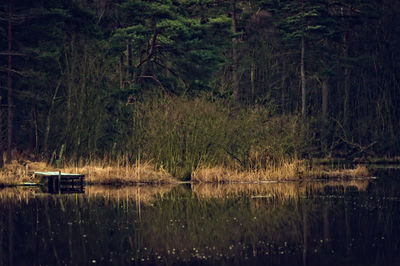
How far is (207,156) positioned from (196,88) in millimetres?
11353

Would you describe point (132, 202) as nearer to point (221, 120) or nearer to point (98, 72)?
point (221, 120)

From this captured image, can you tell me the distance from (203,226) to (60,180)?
10.8 metres

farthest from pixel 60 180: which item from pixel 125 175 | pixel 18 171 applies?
pixel 125 175

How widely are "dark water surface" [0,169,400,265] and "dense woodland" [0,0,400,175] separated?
390 cm

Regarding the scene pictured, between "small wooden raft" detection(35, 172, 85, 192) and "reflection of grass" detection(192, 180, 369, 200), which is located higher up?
"small wooden raft" detection(35, 172, 85, 192)

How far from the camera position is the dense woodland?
2794cm

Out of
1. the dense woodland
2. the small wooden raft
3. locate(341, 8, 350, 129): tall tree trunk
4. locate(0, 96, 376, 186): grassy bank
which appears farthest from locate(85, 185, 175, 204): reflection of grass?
locate(341, 8, 350, 129): tall tree trunk

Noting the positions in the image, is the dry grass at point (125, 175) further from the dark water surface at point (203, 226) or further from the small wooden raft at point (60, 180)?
the dark water surface at point (203, 226)

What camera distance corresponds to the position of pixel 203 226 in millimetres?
15766

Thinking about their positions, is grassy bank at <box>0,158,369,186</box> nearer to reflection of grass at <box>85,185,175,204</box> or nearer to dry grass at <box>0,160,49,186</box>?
dry grass at <box>0,160,49,186</box>

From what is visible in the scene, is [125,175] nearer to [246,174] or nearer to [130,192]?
[130,192]

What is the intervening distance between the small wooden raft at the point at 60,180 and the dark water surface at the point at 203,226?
3.14 feet

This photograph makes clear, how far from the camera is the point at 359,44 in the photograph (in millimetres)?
48906

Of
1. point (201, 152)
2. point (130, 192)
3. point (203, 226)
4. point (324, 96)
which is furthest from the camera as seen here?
point (324, 96)
